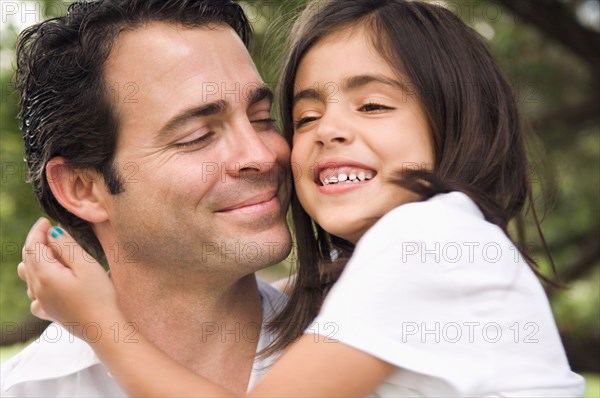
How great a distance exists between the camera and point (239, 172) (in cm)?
250

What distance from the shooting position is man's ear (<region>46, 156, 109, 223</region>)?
2754mm

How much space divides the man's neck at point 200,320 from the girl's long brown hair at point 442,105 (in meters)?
0.13

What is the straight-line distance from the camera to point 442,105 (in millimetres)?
2422

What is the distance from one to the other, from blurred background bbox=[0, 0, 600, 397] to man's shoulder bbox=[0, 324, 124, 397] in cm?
173

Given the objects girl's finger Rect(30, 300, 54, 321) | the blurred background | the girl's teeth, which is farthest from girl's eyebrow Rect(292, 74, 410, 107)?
the blurred background

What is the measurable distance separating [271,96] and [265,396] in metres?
1.06

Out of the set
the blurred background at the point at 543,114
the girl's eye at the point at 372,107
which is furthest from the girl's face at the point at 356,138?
the blurred background at the point at 543,114

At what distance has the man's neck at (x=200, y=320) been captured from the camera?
8.78 ft

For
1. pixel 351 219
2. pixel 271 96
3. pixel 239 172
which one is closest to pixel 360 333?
pixel 351 219

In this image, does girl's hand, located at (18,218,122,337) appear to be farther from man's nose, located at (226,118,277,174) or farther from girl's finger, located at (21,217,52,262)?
man's nose, located at (226,118,277,174)

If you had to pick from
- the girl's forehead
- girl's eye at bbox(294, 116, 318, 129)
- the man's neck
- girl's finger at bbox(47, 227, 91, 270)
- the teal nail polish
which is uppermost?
the girl's forehead

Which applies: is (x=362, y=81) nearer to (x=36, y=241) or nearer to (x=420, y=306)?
(x=420, y=306)

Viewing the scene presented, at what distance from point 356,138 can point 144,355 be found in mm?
795

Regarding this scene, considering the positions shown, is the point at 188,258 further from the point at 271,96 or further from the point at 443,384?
the point at 443,384
